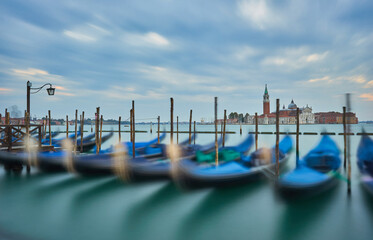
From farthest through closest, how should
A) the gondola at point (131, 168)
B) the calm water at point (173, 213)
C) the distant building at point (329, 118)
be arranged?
the distant building at point (329, 118)
the gondola at point (131, 168)
the calm water at point (173, 213)

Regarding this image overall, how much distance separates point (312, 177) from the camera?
4543 millimetres

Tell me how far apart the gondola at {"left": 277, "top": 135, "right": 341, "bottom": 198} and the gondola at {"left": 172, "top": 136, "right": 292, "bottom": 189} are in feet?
3.19

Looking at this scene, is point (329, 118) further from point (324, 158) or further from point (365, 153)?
point (324, 158)

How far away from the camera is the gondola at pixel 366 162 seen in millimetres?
5137

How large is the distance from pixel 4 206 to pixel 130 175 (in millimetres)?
2410

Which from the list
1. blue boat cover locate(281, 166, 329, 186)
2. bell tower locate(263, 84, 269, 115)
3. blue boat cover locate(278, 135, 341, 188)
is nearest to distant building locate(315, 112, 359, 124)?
bell tower locate(263, 84, 269, 115)

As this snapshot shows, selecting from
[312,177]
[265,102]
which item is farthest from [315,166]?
[265,102]

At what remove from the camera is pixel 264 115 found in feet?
274

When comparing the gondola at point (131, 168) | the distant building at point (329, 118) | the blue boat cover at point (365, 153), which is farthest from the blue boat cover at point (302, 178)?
the distant building at point (329, 118)

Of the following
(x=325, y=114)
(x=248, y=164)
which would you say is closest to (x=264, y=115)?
(x=325, y=114)

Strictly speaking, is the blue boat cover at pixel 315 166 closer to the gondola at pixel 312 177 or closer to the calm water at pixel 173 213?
the gondola at pixel 312 177

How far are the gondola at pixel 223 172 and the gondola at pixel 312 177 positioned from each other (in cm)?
97

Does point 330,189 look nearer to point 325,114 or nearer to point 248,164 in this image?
point 248,164

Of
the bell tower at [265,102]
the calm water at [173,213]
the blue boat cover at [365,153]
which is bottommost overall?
the calm water at [173,213]
